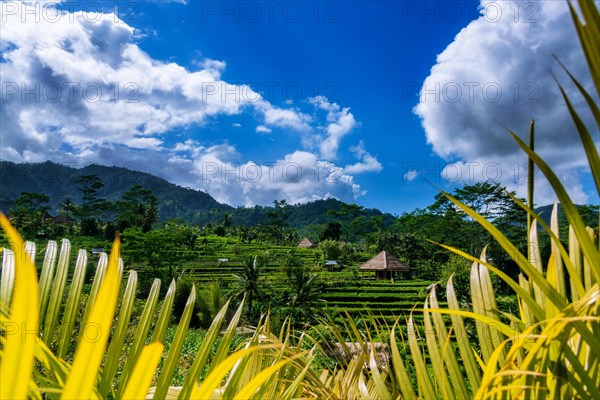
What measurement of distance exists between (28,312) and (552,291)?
388mm

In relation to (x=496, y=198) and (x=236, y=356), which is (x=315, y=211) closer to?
(x=496, y=198)

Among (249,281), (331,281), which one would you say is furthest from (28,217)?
(331,281)

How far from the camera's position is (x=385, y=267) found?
3148 centimetres

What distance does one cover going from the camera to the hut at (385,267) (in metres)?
31.7

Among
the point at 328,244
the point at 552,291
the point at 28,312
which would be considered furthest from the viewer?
the point at 328,244

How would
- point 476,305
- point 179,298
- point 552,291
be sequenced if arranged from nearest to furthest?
point 552,291
point 476,305
point 179,298

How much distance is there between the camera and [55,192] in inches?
5226

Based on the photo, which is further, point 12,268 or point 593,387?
point 12,268

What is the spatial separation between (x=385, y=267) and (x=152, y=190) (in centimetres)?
10902

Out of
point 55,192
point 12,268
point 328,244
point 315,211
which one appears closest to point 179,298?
point 12,268

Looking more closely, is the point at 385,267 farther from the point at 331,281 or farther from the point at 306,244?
the point at 306,244

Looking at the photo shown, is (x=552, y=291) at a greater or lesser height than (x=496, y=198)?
lesser

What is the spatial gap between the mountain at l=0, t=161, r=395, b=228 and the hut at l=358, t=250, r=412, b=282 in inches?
2665

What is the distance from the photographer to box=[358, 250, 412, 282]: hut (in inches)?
1248
